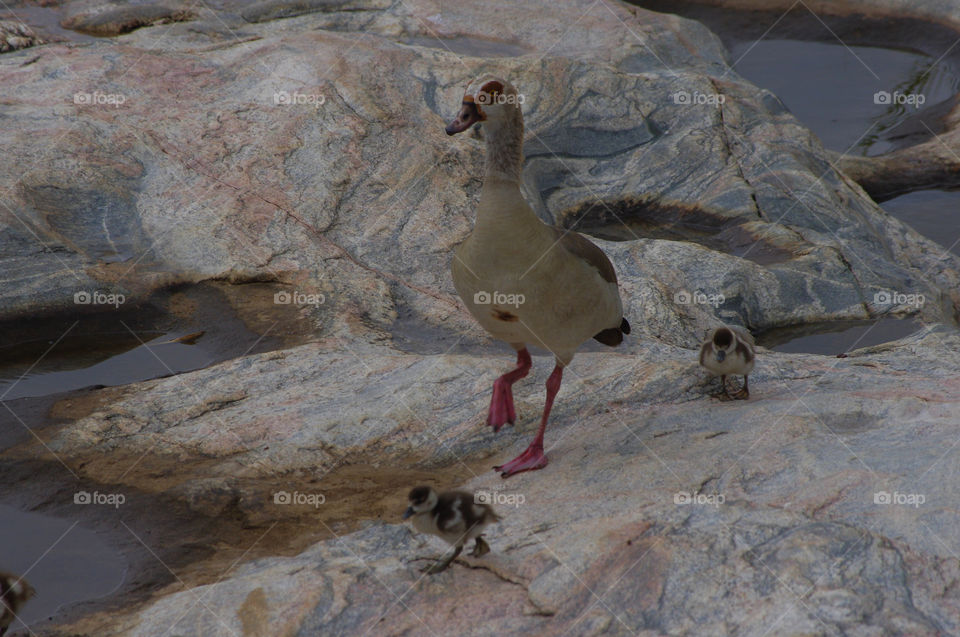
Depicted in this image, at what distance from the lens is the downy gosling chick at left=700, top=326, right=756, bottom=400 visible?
606 cm

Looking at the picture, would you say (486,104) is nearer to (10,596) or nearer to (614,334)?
(614,334)

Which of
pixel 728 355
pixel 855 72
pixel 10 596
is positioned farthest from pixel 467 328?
pixel 855 72

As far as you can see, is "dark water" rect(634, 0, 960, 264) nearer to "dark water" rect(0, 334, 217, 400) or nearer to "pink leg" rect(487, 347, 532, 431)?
"pink leg" rect(487, 347, 532, 431)

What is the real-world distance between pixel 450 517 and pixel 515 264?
1.79 meters

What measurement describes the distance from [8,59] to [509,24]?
746 centimetres

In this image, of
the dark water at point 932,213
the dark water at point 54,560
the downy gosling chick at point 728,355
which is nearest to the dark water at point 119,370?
the dark water at point 54,560

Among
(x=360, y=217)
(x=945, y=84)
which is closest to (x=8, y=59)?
(x=360, y=217)

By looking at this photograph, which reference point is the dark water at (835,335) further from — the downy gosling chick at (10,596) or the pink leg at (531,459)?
the downy gosling chick at (10,596)

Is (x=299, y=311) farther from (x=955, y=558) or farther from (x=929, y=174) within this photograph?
(x=929, y=174)

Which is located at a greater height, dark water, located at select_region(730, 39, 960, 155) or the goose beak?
the goose beak

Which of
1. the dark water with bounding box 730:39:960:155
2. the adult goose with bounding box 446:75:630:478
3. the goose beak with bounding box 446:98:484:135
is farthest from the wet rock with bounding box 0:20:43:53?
the dark water with bounding box 730:39:960:155

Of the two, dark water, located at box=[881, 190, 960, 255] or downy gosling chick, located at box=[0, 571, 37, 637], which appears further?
dark water, located at box=[881, 190, 960, 255]

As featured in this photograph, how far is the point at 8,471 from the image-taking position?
586 cm

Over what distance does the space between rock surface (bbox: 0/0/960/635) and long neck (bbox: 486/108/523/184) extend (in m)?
1.74
